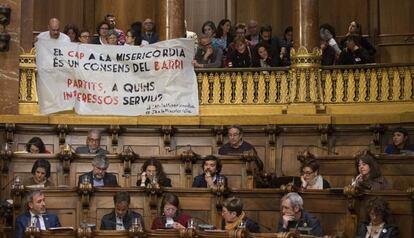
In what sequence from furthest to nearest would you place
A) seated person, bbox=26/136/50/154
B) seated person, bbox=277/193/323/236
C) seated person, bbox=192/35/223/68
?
seated person, bbox=192/35/223/68 → seated person, bbox=26/136/50/154 → seated person, bbox=277/193/323/236

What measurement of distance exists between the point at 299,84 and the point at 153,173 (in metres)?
3.69

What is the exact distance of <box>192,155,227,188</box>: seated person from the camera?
376 inches

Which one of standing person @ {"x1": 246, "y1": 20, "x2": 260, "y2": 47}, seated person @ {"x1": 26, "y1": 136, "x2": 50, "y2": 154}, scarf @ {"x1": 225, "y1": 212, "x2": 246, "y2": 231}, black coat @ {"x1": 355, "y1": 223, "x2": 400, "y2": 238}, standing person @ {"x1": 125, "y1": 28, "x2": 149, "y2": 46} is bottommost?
black coat @ {"x1": 355, "y1": 223, "x2": 400, "y2": 238}

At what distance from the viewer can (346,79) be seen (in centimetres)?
1266

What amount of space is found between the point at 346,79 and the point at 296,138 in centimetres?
149

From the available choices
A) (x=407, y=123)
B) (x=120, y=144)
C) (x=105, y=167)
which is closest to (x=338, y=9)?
(x=407, y=123)

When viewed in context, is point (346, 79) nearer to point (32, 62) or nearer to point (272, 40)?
point (272, 40)

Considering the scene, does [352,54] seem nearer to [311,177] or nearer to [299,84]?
[299,84]

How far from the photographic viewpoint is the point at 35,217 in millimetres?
8633

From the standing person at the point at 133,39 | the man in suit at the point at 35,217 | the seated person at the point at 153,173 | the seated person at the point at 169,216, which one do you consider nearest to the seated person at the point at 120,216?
the seated person at the point at 169,216

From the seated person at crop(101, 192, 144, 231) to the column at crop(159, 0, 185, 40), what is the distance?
4828mm

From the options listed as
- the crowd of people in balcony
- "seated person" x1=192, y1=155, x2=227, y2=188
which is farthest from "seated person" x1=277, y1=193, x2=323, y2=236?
the crowd of people in balcony

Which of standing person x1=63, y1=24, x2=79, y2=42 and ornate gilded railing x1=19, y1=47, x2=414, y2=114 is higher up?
standing person x1=63, y1=24, x2=79, y2=42

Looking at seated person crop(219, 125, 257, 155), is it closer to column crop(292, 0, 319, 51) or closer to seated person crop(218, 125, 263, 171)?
seated person crop(218, 125, 263, 171)
